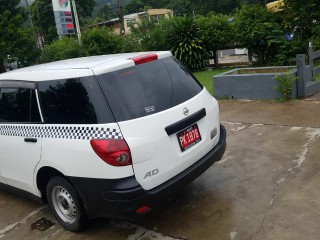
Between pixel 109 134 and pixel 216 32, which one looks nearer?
pixel 109 134

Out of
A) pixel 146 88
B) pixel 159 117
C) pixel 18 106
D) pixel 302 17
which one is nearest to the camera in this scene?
pixel 159 117

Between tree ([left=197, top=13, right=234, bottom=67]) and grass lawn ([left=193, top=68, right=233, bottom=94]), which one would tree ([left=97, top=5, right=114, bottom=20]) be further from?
grass lawn ([left=193, top=68, right=233, bottom=94])

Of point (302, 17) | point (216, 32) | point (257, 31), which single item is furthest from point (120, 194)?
point (216, 32)

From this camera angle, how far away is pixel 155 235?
3492mm

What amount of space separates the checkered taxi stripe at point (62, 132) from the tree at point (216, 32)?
10.5 meters

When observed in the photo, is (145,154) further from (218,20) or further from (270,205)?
(218,20)

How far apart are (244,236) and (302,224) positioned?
553mm

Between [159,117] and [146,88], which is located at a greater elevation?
[146,88]

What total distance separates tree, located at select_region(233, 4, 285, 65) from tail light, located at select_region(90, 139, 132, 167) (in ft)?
→ 28.5

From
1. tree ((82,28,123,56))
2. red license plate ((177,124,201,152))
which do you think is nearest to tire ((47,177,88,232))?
red license plate ((177,124,201,152))

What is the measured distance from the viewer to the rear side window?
3154 millimetres

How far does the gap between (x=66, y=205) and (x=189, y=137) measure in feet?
4.84

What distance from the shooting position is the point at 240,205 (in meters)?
3.78

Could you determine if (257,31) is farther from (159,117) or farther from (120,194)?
(120,194)
